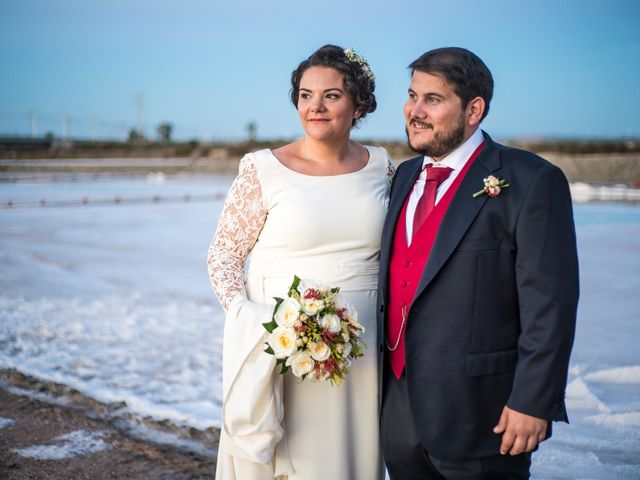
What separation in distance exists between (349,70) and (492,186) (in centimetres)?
98

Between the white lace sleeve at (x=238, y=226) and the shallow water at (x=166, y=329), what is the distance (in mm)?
2066

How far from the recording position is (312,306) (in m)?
2.45

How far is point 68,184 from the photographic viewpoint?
3105 cm

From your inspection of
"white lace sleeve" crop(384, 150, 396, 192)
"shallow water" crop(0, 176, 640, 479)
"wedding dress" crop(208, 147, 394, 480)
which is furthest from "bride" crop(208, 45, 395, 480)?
"shallow water" crop(0, 176, 640, 479)

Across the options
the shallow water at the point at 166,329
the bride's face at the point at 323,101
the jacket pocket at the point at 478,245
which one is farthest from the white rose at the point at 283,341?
the shallow water at the point at 166,329

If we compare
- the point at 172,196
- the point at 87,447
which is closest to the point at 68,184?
the point at 172,196

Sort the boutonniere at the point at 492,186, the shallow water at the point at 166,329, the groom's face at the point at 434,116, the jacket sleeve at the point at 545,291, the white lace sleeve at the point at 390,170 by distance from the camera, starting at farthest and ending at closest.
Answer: the shallow water at the point at 166,329
the white lace sleeve at the point at 390,170
the groom's face at the point at 434,116
the boutonniere at the point at 492,186
the jacket sleeve at the point at 545,291

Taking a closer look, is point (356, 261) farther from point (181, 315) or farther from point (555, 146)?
point (555, 146)

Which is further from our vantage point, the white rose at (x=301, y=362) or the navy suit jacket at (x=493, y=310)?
the white rose at (x=301, y=362)

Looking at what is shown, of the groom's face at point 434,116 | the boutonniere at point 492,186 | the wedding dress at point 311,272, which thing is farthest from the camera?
the wedding dress at point 311,272

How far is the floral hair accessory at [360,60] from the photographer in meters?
3.09

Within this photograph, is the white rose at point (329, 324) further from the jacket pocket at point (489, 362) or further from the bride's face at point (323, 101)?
the bride's face at point (323, 101)

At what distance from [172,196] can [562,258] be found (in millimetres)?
23112

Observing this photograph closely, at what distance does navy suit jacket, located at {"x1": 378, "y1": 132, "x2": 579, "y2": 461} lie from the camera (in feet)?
7.52
